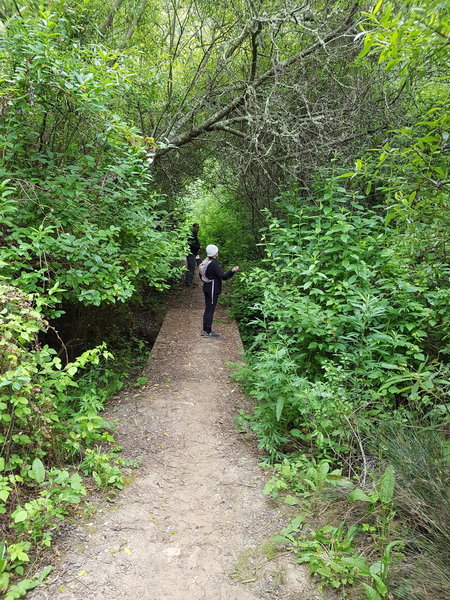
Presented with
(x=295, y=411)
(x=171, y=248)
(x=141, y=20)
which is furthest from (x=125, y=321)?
(x=141, y=20)

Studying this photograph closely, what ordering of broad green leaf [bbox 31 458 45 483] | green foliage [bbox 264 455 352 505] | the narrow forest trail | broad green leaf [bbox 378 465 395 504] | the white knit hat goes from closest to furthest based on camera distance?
the narrow forest trail → broad green leaf [bbox 378 465 395 504] → broad green leaf [bbox 31 458 45 483] → green foliage [bbox 264 455 352 505] → the white knit hat

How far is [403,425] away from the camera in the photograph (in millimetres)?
3523

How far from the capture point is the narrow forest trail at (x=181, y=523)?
2.55 meters

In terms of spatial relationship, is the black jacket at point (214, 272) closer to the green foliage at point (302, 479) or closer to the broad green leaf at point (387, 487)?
the green foliage at point (302, 479)

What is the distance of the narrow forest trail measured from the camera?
8.38 feet

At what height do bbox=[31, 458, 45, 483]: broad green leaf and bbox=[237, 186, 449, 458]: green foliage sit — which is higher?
bbox=[237, 186, 449, 458]: green foliage

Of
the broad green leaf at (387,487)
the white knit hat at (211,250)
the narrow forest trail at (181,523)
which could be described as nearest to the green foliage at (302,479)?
the narrow forest trail at (181,523)

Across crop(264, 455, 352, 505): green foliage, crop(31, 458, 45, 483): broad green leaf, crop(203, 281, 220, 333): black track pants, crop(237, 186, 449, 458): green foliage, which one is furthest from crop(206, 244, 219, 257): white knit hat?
crop(31, 458, 45, 483): broad green leaf

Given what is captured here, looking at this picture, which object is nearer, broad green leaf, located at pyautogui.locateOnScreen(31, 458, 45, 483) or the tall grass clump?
the tall grass clump

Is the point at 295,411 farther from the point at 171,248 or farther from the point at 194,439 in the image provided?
the point at 171,248

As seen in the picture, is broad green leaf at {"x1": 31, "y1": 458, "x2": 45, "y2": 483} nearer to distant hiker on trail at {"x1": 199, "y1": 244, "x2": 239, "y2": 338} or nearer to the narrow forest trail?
the narrow forest trail

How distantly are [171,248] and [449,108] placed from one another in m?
4.17

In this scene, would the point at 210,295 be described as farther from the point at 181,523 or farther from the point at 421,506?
the point at 421,506

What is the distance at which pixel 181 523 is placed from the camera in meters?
3.21
